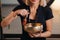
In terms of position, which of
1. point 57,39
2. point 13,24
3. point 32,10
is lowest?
point 57,39

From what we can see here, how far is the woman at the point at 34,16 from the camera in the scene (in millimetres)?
1020

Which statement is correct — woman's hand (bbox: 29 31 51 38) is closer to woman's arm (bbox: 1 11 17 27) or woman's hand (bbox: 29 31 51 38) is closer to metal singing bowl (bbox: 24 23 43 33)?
metal singing bowl (bbox: 24 23 43 33)

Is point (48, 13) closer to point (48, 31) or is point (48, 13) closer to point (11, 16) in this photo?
point (48, 31)

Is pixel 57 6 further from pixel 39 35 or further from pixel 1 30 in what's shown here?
pixel 1 30

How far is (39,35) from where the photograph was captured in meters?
1.02

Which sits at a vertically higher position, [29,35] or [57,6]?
[57,6]

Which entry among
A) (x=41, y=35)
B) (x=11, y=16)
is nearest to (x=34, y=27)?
(x=41, y=35)

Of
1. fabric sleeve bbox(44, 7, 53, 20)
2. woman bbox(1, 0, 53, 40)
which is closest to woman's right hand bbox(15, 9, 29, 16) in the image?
woman bbox(1, 0, 53, 40)

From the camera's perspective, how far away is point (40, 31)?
1.02 metres

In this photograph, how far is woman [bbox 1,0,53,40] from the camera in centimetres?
102

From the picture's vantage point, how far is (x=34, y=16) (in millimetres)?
1026

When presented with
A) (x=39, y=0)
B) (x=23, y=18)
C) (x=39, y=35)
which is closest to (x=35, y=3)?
(x=39, y=0)

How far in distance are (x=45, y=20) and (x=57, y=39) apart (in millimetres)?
183

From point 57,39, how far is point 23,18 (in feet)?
1.04
